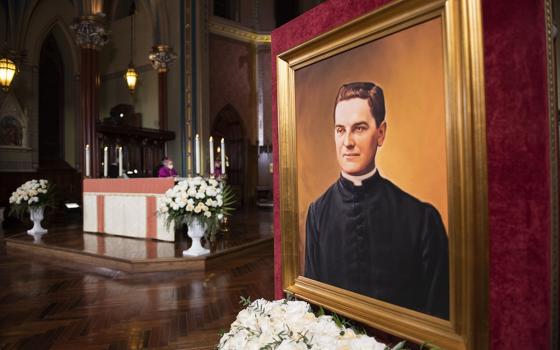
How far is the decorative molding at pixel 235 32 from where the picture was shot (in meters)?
13.8

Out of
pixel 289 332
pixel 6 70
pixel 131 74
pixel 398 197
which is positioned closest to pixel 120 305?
pixel 289 332

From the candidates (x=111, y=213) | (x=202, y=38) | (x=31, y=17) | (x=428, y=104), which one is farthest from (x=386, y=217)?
(x=31, y=17)

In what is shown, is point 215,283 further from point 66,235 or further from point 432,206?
point 66,235

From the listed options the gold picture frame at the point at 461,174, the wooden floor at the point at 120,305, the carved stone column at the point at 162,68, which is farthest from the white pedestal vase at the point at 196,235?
the carved stone column at the point at 162,68

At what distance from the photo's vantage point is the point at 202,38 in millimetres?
12508

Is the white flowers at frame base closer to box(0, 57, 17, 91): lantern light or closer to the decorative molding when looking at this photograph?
box(0, 57, 17, 91): lantern light

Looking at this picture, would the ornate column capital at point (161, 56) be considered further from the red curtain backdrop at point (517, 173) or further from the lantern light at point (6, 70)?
the red curtain backdrop at point (517, 173)

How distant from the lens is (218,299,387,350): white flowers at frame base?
121 centimetres

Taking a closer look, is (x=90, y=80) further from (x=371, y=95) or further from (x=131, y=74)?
(x=371, y=95)

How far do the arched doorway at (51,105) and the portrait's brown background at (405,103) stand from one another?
45.5 feet

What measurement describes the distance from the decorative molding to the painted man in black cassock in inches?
519

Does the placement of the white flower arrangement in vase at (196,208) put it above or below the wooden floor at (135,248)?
above

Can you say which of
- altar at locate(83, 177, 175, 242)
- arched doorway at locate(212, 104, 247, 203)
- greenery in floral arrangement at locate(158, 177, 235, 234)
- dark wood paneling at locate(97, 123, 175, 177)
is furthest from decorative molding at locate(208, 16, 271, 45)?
greenery in floral arrangement at locate(158, 177, 235, 234)

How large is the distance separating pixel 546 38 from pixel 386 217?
675 mm
